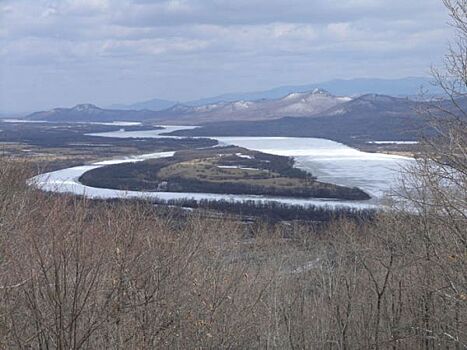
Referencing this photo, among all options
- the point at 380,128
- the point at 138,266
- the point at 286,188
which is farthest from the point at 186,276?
Result: the point at 380,128

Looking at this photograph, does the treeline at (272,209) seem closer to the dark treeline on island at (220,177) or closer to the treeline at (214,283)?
the dark treeline on island at (220,177)

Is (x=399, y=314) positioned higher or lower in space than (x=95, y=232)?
lower

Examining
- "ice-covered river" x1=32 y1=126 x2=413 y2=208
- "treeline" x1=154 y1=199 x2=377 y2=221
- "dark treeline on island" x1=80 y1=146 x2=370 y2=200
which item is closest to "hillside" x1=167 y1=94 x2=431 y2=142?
"ice-covered river" x1=32 y1=126 x2=413 y2=208

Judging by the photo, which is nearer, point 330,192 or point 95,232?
point 95,232

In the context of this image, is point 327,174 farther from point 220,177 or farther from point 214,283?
point 214,283

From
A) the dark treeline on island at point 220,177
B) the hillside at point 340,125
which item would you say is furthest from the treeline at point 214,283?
the hillside at point 340,125

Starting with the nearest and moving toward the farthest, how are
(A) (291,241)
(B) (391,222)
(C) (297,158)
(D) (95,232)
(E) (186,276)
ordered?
1. (D) (95,232)
2. (E) (186,276)
3. (B) (391,222)
4. (A) (291,241)
5. (C) (297,158)

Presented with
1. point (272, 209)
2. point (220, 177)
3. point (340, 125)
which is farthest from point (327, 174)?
point (340, 125)

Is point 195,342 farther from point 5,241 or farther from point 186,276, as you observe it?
point 5,241

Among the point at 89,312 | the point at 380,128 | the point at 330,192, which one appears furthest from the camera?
the point at 380,128

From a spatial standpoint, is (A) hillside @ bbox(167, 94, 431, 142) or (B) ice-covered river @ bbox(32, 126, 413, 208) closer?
(B) ice-covered river @ bbox(32, 126, 413, 208)

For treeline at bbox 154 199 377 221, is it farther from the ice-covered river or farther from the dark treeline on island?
the dark treeline on island
